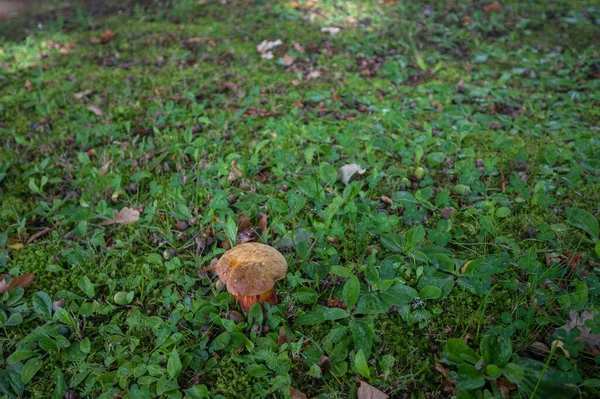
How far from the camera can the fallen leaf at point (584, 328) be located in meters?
2.23

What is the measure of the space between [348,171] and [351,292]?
123 cm

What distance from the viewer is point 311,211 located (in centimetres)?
316

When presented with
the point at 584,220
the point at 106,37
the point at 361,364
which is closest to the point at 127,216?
the point at 361,364

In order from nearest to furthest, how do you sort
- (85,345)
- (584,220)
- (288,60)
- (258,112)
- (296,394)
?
(296,394) → (85,345) → (584,220) → (258,112) → (288,60)

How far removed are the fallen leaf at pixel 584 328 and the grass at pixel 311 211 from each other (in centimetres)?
2

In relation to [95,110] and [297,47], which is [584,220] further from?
[95,110]

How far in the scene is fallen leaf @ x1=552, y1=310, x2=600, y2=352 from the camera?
7.32 feet

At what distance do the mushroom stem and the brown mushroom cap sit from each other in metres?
0.15

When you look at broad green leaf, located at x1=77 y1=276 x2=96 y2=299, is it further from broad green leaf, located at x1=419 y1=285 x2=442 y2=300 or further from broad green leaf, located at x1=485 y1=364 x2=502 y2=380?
broad green leaf, located at x1=485 y1=364 x2=502 y2=380

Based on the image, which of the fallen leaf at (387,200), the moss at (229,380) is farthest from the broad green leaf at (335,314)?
the fallen leaf at (387,200)

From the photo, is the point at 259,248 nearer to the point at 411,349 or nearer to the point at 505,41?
the point at 411,349

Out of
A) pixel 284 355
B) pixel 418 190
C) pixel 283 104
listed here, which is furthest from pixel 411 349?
pixel 283 104

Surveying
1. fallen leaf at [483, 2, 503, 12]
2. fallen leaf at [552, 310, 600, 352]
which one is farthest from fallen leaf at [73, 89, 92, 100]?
fallen leaf at [483, 2, 503, 12]

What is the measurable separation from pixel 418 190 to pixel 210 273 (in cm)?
161
